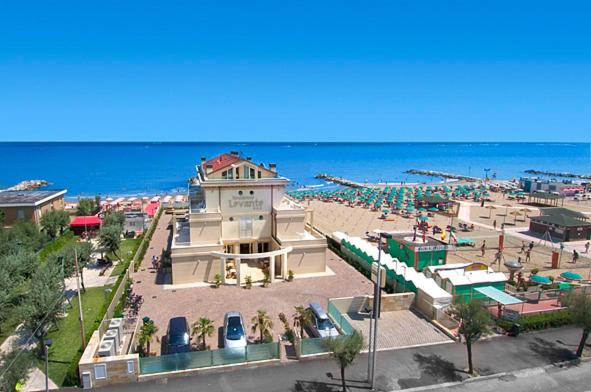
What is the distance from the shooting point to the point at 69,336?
20.0 metres

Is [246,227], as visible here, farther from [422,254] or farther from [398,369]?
[398,369]

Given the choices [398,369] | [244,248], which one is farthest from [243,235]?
[398,369]

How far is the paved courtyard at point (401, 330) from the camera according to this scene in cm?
1966

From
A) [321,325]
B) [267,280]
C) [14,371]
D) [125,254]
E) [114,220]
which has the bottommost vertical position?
[125,254]

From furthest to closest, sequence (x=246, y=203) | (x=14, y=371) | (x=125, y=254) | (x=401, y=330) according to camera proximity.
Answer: (x=125, y=254), (x=246, y=203), (x=401, y=330), (x=14, y=371)

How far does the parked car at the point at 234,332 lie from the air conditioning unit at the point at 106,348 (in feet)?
16.2

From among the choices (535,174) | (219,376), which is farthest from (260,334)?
(535,174)

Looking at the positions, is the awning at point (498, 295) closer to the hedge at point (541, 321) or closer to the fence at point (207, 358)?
the hedge at point (541, 321)

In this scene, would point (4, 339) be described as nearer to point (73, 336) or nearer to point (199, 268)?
point (73, 336)

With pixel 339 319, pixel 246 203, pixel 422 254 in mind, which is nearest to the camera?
pixel 339 319

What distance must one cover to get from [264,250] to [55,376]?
17551 mm

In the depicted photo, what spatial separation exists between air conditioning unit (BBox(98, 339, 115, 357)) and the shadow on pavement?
19.9m

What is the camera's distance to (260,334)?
20062 mm

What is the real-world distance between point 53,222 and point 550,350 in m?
43.3
